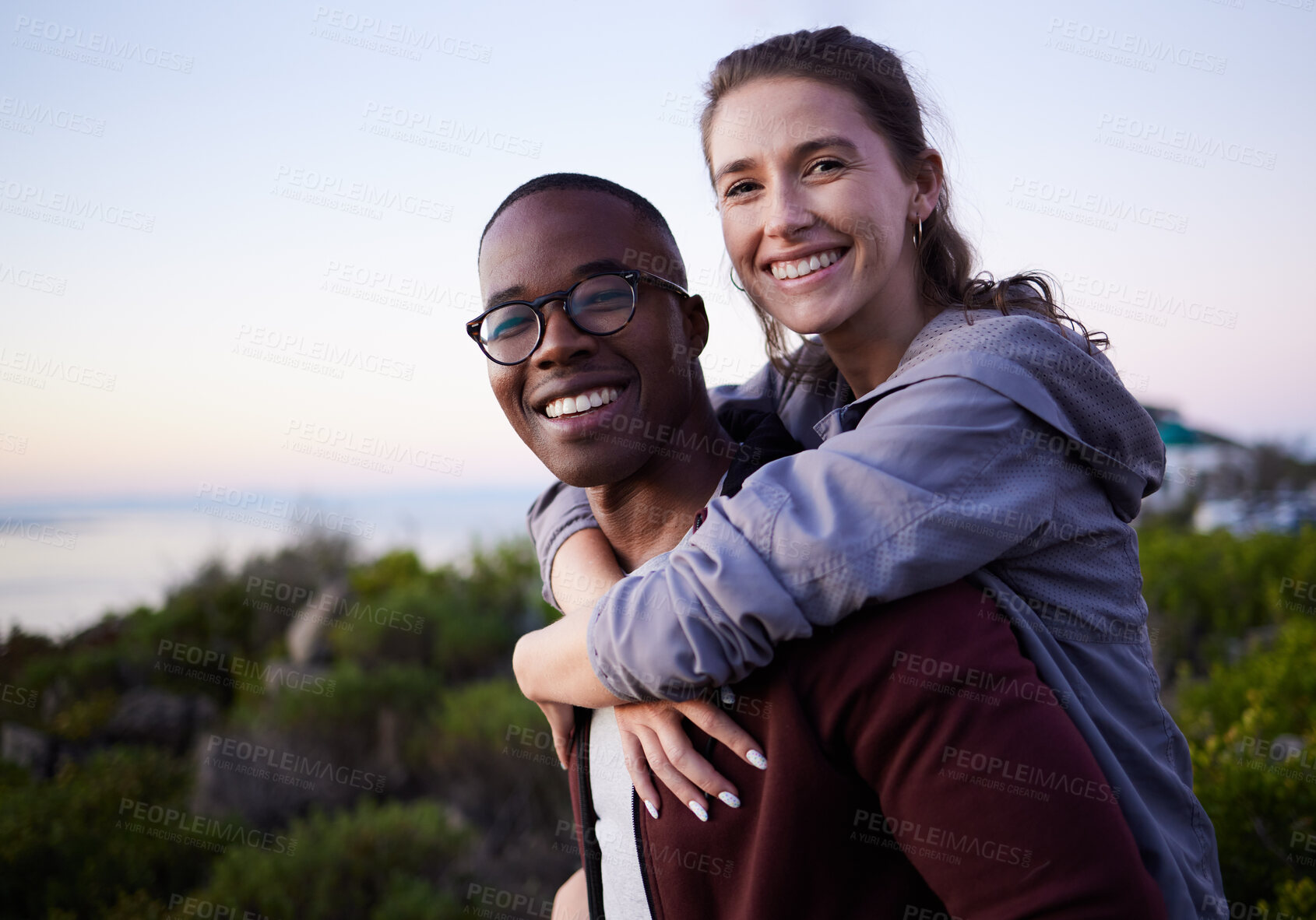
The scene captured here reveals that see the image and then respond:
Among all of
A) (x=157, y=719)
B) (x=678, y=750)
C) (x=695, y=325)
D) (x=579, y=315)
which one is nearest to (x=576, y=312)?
(x=579, y=315)

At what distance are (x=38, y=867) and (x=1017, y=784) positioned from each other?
5229 millimetres

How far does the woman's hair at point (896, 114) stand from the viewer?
84.7 inches

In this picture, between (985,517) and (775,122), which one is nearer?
(985,517)

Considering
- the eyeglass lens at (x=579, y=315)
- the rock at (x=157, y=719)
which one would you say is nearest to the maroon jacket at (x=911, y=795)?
the eyeglass lens at (x=579, y=315)

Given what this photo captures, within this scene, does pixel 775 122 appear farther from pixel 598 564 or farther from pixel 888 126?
pixel 598 564

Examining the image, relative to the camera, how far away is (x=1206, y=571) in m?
7.92

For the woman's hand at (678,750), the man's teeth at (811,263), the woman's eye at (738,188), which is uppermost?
the woman's eye at (738,188)

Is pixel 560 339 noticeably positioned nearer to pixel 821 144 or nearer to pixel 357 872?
pixel 821 144

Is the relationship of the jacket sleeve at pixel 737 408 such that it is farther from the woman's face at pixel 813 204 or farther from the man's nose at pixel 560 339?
the man's nose at pixel 560 339

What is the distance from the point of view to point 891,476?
5.06ft

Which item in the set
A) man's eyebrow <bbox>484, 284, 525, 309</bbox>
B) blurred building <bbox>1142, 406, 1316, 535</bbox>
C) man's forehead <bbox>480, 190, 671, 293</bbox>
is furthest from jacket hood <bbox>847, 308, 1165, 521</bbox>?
blurred building <bbox>1142, 406, 1316, 535</bbox>

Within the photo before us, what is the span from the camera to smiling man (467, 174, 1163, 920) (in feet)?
4.32

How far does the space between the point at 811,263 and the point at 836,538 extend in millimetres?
852

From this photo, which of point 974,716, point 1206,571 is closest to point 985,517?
point 974,716
